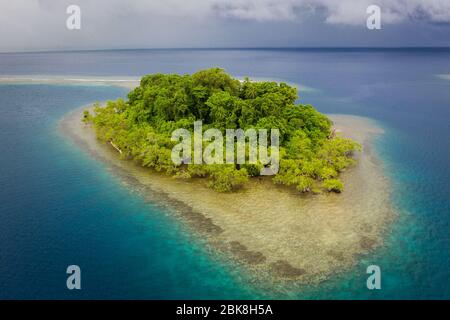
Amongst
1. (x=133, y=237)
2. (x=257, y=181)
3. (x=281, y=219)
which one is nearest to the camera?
(x=133, y=237)

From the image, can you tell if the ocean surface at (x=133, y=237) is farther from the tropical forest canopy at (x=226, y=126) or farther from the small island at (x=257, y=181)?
the tropical forest canopy at (x=226, y=126)

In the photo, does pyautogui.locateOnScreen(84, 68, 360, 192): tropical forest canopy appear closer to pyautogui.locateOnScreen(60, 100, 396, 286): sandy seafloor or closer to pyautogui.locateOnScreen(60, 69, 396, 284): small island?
pyautogui.locateOnScreen(60, 69, 396, 284): small island

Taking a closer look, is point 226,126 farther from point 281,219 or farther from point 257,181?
point 281,219

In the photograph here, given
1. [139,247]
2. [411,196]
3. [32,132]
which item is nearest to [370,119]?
[411,196]

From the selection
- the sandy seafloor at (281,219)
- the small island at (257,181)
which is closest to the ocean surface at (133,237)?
the sandy seafloor at (281,219)

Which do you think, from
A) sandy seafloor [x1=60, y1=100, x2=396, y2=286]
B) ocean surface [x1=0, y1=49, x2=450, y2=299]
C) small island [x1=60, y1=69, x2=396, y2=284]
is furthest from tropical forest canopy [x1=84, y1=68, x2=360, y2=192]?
ocean surface [x1=0, y1=49, x2=450, y2=299]

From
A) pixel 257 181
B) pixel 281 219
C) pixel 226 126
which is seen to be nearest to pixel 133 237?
pixel 281 219

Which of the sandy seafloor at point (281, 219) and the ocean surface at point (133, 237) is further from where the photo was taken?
the sandy seafloor at point (281, 219)
